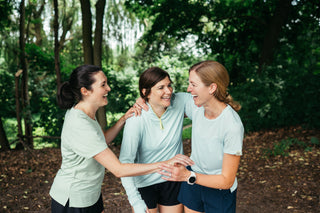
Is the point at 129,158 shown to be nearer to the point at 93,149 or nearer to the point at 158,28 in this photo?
the point at 93,149

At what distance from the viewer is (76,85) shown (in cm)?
216

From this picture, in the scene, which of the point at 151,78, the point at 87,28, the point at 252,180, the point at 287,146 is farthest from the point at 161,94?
the point at 287,146

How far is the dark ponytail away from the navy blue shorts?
45.4 inches

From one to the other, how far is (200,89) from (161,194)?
3.63 feet

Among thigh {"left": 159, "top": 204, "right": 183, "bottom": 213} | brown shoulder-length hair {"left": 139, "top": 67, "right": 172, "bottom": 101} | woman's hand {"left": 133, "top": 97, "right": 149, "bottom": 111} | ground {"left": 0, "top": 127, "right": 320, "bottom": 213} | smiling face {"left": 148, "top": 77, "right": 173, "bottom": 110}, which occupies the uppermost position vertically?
brown shoulder-length hair {"left": 139, "top": 67, "right": 172, "bottom": 101}

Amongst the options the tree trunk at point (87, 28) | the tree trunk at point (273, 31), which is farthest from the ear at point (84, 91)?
→ the tree trunk at point (273, 31)

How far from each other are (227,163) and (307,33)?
935 cm

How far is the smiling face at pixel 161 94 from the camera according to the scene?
92.9 inches

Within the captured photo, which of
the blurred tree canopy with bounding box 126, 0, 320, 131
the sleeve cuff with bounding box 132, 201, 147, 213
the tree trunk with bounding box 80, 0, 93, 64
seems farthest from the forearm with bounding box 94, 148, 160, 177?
the blurred tree canopy with bounding box 126, 0, 320, 131

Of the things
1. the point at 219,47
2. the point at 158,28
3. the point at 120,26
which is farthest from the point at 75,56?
the point at 219,47

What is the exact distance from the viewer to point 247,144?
25.1 ft

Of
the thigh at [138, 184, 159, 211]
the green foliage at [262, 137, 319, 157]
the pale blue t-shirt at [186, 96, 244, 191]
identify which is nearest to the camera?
Answer: the pale blue t-shirt at [186, 96, 244, 191]

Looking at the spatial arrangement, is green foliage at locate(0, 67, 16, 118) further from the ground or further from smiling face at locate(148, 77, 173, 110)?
smiling face at locate(148, 77, 173, 110)

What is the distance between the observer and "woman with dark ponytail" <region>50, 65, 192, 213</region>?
1.93m
